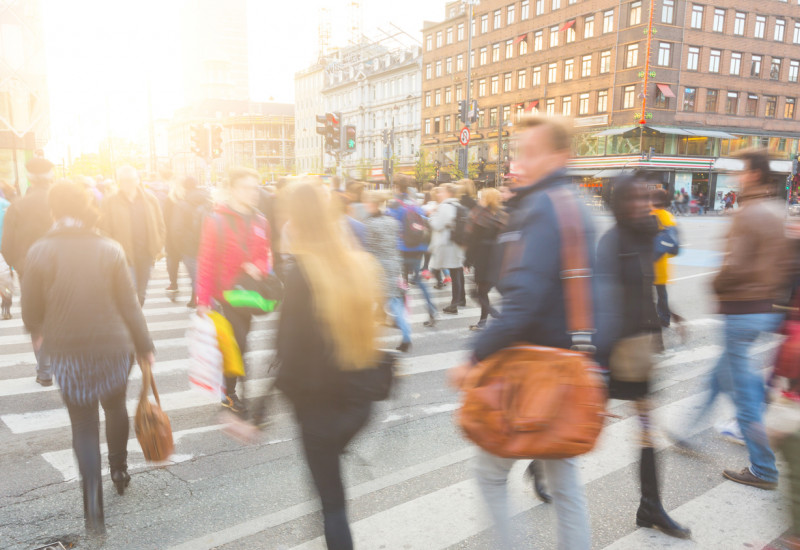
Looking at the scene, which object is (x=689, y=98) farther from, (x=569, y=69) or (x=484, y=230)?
(x=484, y=230)

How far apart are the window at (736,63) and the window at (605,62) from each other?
10204 millimetres

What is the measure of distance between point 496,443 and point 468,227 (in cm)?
531

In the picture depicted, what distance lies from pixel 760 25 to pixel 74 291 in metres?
57.2

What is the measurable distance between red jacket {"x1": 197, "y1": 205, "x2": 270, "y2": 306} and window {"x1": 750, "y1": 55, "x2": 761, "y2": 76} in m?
54.3

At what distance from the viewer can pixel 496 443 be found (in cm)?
217

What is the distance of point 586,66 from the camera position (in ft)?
155

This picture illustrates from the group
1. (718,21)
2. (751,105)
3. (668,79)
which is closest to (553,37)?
(668,79)

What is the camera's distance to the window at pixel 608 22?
4475 cm

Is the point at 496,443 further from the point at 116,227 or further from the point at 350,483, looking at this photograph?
the point at 116,227

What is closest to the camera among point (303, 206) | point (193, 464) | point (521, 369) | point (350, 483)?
point (521, 369)

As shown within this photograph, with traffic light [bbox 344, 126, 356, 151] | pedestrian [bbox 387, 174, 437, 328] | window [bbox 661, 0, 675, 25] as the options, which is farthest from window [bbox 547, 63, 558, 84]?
pedestrian [bbox 387, 174, 437, 328]

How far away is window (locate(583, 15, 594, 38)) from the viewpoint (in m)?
46.4

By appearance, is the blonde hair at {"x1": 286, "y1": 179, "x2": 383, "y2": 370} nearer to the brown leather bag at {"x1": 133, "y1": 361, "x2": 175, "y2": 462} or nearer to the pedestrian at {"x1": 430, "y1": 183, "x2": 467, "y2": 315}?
the brown leather bag at {"x1": 133, "y1": 361, "x2": 175, "y2": 462}

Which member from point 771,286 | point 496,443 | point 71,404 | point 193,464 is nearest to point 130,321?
point 71,404
